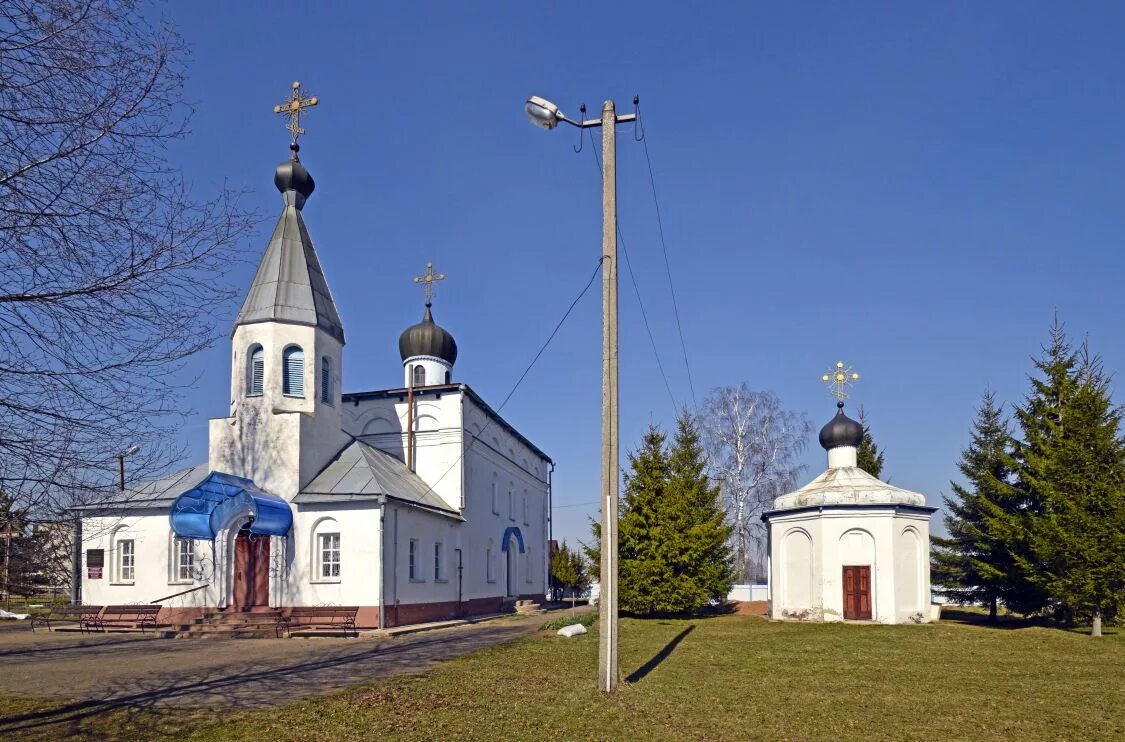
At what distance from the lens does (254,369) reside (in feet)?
78.8

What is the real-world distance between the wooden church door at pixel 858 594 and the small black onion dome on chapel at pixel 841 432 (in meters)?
5.21

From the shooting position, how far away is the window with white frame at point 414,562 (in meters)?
24.4

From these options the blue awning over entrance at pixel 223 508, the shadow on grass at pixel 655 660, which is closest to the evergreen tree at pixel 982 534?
the shadow on grass at pixel 655 660

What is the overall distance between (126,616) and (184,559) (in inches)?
76.5

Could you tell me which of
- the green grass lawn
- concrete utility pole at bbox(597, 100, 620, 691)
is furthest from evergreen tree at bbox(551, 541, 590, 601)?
concrete utility pole at bbox(597, 100, 620, 691)

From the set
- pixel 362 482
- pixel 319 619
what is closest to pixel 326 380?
pixel 362 482

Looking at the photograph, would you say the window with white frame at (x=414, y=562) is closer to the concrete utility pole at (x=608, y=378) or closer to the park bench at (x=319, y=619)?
the park bench at (x=319, y=619)

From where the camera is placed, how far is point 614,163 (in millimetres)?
11438

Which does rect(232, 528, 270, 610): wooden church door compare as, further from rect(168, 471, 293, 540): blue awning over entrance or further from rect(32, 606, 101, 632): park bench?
rect(32, 606, 101, 632): park bench

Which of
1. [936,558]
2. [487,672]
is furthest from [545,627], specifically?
[936,558]

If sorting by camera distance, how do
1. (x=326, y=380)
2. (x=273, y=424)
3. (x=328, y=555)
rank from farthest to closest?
1. (x=326, y=380)
2. (x=273, y=424)
3. (x=328, y=555)

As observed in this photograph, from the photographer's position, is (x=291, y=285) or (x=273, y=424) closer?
(x=273, y=424)

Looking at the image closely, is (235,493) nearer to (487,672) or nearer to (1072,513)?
(487,672)

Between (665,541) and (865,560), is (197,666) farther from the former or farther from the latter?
(865,560)
